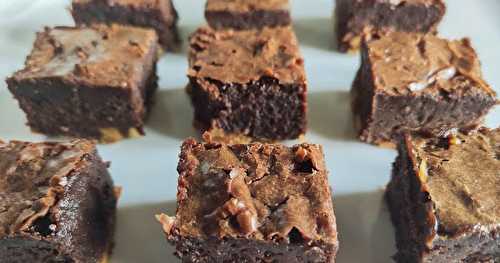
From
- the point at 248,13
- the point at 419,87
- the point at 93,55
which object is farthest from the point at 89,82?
the point at 419,87

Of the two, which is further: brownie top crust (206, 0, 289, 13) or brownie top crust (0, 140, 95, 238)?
brownie top crust (206, 0, 289, 13)

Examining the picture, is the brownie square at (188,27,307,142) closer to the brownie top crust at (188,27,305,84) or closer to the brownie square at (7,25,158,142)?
the brownie top crust at (188,27,305,84)

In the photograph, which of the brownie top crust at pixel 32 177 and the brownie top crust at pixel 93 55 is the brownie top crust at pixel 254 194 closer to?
the brownie top crust at pixel 32 177

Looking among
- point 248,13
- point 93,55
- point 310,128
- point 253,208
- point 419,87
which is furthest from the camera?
point 248,13

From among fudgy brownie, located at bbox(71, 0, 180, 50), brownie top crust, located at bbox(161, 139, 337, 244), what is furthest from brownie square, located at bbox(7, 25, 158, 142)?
brownie top crust, located at bbox(161, 139, 337, 244)

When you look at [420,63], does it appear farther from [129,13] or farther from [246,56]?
[129,13]
